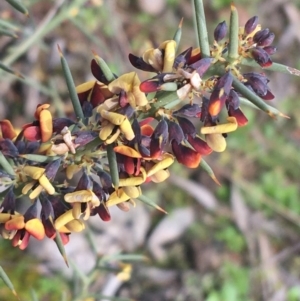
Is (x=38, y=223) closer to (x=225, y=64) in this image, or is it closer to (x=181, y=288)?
(x=225, y=64)

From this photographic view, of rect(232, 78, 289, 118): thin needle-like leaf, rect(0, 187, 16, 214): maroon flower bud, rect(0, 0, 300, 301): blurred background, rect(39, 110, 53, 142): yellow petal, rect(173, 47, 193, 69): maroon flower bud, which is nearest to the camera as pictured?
rect(232, 78, 289, 118): thin needle-like leaf

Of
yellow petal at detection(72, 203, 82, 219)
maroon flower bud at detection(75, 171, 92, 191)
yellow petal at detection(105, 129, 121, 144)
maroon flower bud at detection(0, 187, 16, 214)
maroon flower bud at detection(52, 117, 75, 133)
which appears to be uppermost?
maroon flower bud at detection(52, 117, 75, 133)

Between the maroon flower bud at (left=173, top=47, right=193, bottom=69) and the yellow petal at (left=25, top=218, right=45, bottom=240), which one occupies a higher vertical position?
the maroon flower bud at (left=173, top=47, right=193, bottom=69)

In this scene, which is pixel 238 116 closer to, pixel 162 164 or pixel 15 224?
pixel 162 164

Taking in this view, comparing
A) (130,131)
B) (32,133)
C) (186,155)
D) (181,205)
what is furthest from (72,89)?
(181,205)

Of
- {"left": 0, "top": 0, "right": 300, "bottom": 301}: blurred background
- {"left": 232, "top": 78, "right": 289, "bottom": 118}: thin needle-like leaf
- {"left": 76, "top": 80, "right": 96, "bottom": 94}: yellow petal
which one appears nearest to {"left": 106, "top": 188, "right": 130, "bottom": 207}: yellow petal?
{"left": 76, "top": 80, "right": 96, "bottom": 94}: yellow petal

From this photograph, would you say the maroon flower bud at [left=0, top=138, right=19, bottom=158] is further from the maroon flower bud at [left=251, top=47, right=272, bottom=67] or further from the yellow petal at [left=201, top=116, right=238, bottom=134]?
the maroon flower bud at [left=251, top=47, right=272, bottom=67]

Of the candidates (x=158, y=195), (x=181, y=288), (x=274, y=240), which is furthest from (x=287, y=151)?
(x=181, y=288)
